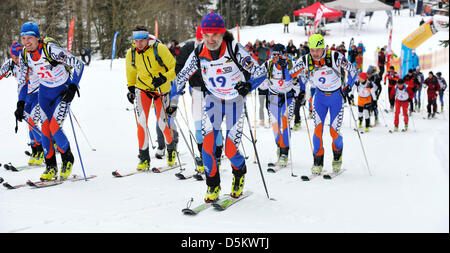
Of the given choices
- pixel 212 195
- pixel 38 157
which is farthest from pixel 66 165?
pixel 212 195

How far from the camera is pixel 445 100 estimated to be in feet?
66.9

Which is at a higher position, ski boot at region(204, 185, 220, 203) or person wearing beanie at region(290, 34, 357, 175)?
person wearing beanie at region(290, 34, 357, 175)

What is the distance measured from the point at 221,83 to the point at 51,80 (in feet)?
9.22

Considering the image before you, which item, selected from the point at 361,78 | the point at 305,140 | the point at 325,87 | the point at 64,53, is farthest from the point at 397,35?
the point at 64,53

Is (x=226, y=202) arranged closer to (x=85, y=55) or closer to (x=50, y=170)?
(x=50, y=170)

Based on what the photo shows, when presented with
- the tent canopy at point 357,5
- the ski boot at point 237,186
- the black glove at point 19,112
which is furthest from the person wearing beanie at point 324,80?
the tent canopy at point 357,5

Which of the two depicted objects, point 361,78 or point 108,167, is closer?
point 108,167

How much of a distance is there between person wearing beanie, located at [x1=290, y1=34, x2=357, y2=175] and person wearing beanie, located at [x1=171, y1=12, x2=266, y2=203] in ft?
7.35

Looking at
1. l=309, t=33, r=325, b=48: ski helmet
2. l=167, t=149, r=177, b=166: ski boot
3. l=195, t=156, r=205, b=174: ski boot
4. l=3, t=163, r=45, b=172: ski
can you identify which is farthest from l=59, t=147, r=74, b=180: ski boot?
l=309, t=33, r=325, b=48: ski helmet

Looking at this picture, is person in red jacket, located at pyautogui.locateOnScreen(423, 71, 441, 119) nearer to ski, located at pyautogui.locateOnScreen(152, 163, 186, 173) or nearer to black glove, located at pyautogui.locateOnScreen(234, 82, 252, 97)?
ski, located at pyautogui.locateOnScreen(152, 163, 186, 173)

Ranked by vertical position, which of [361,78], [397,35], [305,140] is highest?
[397,35]

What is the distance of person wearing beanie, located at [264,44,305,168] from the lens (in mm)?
8117
